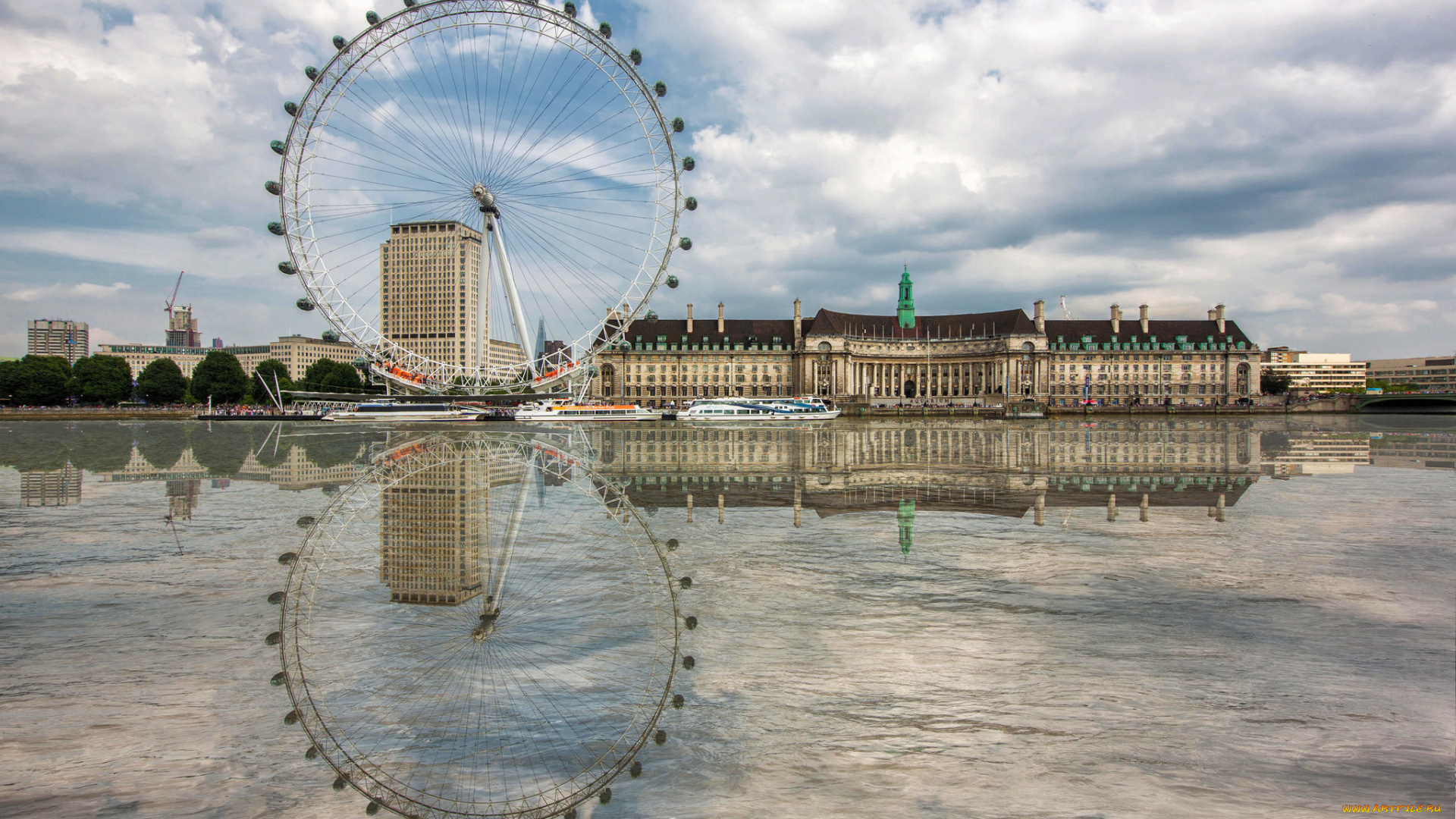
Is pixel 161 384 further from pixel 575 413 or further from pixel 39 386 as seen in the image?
pixel 575 413

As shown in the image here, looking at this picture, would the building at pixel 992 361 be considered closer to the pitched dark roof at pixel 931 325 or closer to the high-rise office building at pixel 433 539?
the pitched dark roof at pixel 931 325

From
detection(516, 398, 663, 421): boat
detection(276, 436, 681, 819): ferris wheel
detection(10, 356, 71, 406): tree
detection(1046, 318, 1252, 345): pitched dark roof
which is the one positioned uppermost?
detection(1046, 318, 1252, 345): pitched dark roof

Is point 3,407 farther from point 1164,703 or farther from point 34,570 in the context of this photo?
point 1164,703

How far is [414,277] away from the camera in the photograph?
148625mm

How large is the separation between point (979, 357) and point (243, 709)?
474 feet

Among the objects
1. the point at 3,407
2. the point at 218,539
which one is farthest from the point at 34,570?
the point at 3,407

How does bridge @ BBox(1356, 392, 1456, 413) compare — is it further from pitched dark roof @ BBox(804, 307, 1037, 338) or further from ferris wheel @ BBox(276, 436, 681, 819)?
ferris wheel @ BBox(276, 436, 681, 819)

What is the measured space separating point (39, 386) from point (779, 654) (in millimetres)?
136430

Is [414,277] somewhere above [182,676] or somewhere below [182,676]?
above

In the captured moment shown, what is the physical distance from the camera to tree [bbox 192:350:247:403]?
345ft

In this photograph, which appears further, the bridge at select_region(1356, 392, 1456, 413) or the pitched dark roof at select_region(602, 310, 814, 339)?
the pitched dark roof at select_region(602, 310, 814, 339)

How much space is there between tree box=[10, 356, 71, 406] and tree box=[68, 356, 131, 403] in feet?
4.85

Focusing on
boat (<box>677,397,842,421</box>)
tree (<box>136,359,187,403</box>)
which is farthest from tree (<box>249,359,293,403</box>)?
boat (<box>677,397,842,421</box>)

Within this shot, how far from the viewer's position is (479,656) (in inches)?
257
